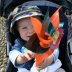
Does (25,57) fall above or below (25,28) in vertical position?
below

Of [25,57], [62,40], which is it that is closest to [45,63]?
[25,57]

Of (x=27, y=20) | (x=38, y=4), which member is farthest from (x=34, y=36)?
(x=38, y=4)

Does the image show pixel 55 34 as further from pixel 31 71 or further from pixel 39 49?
pixel 31 71

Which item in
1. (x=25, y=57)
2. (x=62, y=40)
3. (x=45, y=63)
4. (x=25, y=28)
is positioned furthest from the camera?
(x=62, y=40)

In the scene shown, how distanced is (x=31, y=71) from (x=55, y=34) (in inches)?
24.0

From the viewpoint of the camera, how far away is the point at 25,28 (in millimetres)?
2916

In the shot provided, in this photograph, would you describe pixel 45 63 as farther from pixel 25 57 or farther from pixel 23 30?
pixel 23 30

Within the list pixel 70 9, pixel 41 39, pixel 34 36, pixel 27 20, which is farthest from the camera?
pixel 70 9

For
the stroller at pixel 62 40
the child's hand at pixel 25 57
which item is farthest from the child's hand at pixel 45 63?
the stroller at pixel 62 40

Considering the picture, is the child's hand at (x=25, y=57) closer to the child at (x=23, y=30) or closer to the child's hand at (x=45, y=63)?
the child at (x=23, y=30)

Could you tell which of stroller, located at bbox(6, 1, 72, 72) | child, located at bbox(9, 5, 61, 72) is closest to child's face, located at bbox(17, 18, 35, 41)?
child, located at bbox(9, 5, 61, 72)

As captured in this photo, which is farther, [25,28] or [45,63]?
[25,28]

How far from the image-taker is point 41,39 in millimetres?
2438

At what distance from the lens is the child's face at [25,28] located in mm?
2878
